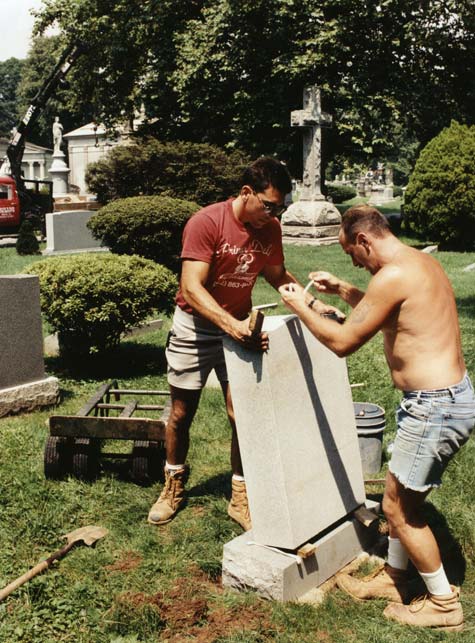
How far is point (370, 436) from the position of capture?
533cm

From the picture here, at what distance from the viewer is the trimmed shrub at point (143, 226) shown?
11547mm

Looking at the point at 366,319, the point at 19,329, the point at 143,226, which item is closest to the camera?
the point at 366,319

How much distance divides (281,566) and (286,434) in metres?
0.67

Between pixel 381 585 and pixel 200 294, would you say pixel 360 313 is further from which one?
pixel 381 585

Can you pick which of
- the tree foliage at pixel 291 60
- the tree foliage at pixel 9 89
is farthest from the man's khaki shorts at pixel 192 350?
the tree foliage at pixel 9 89

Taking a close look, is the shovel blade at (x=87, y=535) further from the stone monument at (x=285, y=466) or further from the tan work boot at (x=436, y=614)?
the tan work boot at (x=436, y=614)

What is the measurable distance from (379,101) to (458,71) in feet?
12.0

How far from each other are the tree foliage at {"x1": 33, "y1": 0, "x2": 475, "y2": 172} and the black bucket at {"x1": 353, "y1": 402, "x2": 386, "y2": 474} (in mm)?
18806

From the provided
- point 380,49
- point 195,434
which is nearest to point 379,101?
point 380,49

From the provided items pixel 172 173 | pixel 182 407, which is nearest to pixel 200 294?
pixel 182 407

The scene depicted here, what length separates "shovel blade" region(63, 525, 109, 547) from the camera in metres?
4.30

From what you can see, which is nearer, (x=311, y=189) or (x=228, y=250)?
(x=228, y=250)

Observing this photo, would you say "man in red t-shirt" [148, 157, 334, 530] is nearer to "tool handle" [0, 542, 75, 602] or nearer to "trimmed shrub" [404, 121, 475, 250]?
"tool handle" [0, 542, 75, 602]

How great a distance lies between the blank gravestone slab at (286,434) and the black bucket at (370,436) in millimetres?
1184
